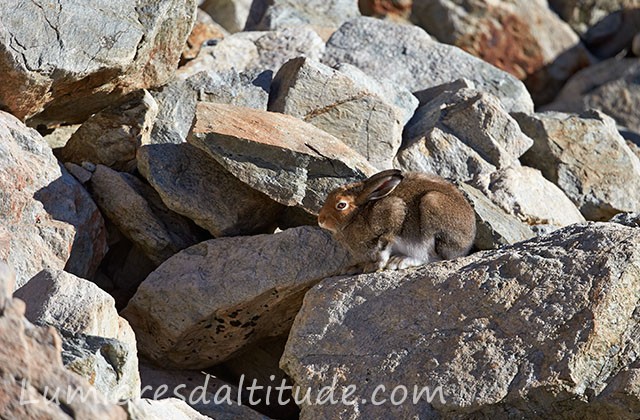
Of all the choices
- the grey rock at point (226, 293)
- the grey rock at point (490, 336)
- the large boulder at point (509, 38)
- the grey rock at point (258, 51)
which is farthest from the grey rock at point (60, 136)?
the large boulder at point (509, 38)

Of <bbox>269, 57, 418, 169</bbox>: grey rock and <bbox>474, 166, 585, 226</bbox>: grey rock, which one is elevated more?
<bbox>269, 57, 418, 169</bbox>: grey rock

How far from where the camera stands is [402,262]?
25.9 feet

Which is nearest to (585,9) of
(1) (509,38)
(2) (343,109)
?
(1) (509,38)

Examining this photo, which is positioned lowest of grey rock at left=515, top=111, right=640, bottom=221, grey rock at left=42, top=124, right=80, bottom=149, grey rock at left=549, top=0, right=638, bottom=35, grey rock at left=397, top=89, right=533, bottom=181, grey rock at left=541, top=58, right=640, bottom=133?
grey rock at left=549, top=0, right=638, bottom=35

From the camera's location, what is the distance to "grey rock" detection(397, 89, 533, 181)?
9750 millimetres

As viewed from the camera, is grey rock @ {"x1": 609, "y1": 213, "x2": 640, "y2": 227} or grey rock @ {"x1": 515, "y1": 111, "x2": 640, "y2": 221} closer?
grey rock @ {"x1": 609, "y1": 213, "x2": 640, "y2": 227}

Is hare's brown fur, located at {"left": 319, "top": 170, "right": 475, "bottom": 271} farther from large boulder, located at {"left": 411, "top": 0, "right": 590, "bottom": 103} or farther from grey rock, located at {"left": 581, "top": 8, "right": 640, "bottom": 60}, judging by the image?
grey rock, located at {"left": 581, "top": 8, "right": 640, "bottom": 60}

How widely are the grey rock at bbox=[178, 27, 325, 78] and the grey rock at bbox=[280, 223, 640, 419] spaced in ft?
12.8

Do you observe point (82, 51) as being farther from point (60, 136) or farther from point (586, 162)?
point (586, 162)

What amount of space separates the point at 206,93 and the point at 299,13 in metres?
3.33

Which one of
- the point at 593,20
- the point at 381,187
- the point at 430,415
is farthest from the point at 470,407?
the point at 593,20

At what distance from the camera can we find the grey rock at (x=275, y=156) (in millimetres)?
8289

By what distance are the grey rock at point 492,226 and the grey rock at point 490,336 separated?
94cm

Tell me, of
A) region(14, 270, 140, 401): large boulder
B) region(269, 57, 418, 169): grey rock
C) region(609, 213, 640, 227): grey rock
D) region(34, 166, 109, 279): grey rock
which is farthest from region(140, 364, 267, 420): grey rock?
region(609, 213, 640, 227): grey rock
